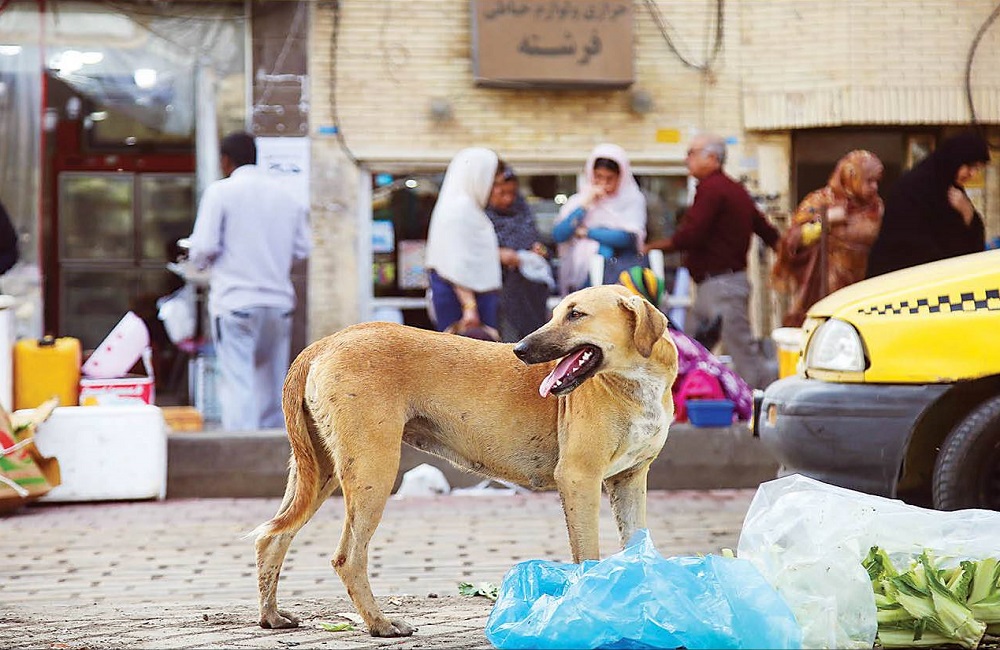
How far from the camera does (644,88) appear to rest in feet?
49.1

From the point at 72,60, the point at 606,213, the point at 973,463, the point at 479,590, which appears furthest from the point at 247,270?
the point at 973,463

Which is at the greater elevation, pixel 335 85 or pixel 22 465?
pixel 335 85

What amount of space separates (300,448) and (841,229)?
289 inches

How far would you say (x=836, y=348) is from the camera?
7062 mm

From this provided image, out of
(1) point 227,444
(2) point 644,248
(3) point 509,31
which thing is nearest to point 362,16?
(3) point 509,31

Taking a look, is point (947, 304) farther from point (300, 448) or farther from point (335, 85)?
point (335, 85)

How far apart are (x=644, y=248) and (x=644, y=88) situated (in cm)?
346

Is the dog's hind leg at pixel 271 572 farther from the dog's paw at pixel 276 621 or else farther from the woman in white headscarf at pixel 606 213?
the woman in white headscarf at pixel 606 213

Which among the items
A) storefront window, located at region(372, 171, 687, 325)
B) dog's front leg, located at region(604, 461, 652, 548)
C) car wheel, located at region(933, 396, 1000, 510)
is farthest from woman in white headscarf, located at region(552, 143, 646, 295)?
dog's front leg, located at region(604, 461, 652, 548)

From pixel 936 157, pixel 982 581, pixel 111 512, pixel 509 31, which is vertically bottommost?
pixel 111 512

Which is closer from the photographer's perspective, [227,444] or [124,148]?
[227,444]

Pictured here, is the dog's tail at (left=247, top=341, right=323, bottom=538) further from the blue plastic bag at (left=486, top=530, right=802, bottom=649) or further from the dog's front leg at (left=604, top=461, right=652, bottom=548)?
the dog's front leg at (left=604, top=461, right=652, bottom=548)

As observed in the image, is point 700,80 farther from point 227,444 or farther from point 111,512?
point 111,512

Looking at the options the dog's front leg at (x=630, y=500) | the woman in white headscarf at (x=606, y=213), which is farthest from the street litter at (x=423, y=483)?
the dog's front leg at (x=630, y=500)
